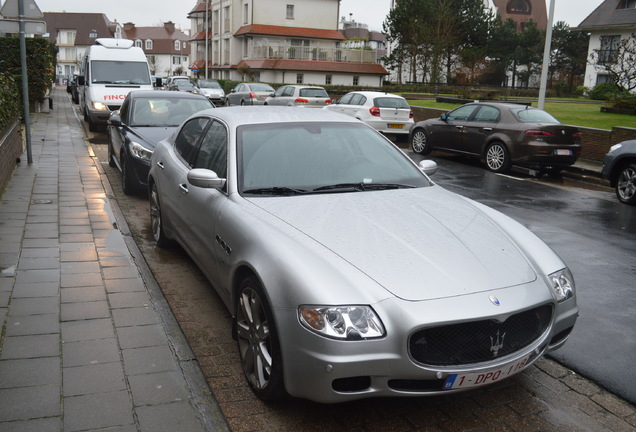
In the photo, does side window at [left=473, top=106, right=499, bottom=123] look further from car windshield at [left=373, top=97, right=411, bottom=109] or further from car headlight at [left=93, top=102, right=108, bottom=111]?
car headlight at [left=93, top=102, right=108, bottom=111]

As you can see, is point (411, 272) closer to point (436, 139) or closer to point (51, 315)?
point (51, 315)

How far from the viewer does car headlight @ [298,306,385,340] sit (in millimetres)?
2941

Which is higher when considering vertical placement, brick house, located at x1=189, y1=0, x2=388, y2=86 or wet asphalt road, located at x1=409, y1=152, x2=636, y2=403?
brick house, located at x1=189, y1=0, x2=388, y2=86

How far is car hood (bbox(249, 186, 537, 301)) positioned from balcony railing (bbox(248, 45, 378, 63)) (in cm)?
5031

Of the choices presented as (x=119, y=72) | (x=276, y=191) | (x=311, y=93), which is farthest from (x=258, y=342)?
(x=311, y=93)

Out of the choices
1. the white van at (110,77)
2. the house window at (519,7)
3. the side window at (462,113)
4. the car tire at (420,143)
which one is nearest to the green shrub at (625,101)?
the car tire at (420,143)

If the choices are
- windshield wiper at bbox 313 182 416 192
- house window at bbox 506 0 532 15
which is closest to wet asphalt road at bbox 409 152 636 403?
windshield wiper at bbox 313 182 416 192

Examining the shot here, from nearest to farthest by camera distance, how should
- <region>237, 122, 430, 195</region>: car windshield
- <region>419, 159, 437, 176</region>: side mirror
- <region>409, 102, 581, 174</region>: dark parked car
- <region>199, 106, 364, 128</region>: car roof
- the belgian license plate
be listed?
the belgian license plate → <region>237, 122, 430, 195</region>: car windshield → <region>199, 106, 364, 128</region>: car roof → <region>419, 159, 437, 176</region>: side mirror → <region>409, 102, 581, 174</region>: dark parked car

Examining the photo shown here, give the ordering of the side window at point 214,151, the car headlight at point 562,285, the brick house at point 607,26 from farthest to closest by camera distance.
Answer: the brick house at point 607,26, the side window at point 214,151, the car headlight at point 562,285

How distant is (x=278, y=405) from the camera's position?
3.50 meters

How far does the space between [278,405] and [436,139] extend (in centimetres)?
1356

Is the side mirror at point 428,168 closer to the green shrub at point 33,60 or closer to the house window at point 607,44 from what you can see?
the green shrub at point 33,60

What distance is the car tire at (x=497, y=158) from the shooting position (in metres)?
13.7

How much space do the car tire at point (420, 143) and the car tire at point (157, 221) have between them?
438 inches
